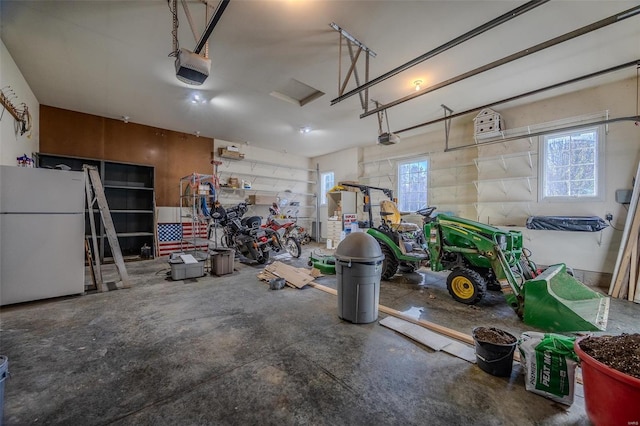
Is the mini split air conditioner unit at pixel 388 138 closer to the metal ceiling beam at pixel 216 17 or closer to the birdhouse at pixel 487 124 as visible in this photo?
the birdhouse at pixel 487 124

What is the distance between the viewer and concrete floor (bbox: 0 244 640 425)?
4.59ft

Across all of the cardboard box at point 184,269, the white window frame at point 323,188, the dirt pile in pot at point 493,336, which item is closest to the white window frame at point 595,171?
the dirt pile in pot at point 493,336

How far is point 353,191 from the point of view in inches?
308

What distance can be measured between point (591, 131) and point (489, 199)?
1781 millimetres

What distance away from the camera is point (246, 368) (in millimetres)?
1805

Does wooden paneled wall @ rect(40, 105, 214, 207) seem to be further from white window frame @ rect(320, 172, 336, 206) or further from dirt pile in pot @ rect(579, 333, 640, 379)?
dirt pile in pot @ rect(579, 333, 640, 379)

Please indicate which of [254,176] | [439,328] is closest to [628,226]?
[439,328]

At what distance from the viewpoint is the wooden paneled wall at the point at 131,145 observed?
5246mm

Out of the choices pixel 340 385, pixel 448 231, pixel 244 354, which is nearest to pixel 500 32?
pixel 448 231

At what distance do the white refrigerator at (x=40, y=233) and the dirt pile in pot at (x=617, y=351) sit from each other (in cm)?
487

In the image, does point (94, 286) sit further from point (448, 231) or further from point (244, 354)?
point (448, 231)

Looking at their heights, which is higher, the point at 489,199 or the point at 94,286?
the point at 489,199

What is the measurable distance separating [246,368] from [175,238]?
232 inches

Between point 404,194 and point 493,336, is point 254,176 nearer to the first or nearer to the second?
point 404,194
